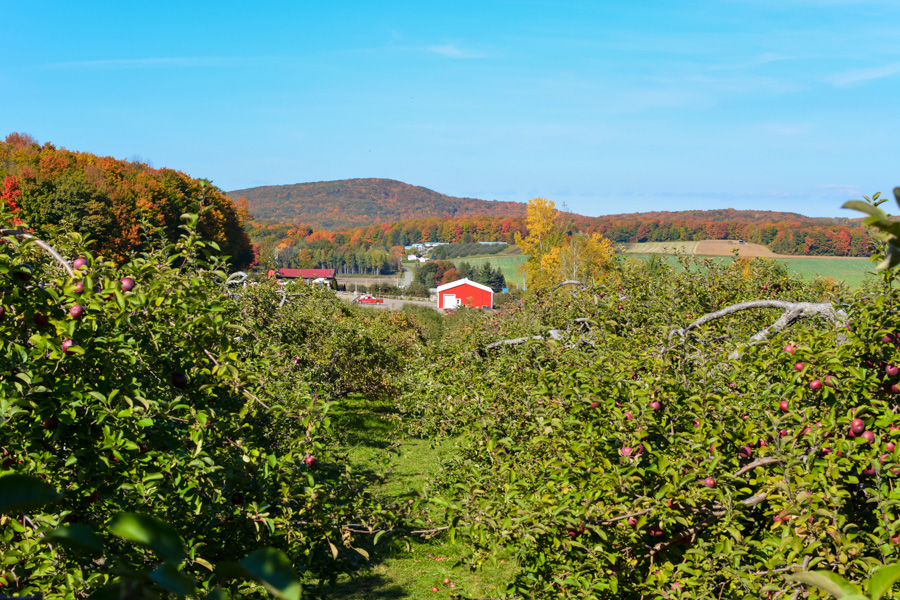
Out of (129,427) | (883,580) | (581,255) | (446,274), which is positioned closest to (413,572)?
(129,427)

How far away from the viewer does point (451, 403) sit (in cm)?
562

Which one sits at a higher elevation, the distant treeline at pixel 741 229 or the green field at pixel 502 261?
the distant treeline at pixel 741 229

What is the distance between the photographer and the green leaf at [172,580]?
0.53m

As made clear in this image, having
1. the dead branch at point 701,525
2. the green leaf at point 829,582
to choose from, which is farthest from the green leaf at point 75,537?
the dead branch at point 701,525

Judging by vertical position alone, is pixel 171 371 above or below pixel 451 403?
above

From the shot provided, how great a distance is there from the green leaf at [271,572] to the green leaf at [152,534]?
0.04 meters

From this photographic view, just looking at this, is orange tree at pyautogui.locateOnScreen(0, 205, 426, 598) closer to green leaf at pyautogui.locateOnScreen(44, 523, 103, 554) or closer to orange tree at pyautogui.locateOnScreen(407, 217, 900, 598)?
orange tree at pyautogui.locateOnScreen(407, 217, 900, 598)

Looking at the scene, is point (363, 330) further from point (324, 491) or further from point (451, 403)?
point (324, 491)

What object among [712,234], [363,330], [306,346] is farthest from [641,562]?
[712,234]

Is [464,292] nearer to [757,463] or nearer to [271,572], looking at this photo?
[757,463]

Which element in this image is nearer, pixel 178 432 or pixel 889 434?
pixel 178 432

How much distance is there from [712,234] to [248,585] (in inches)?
2597

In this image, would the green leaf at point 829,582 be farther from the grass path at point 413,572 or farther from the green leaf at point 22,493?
the grass path at point 413,572

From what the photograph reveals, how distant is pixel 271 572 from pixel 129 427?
2.27 m
